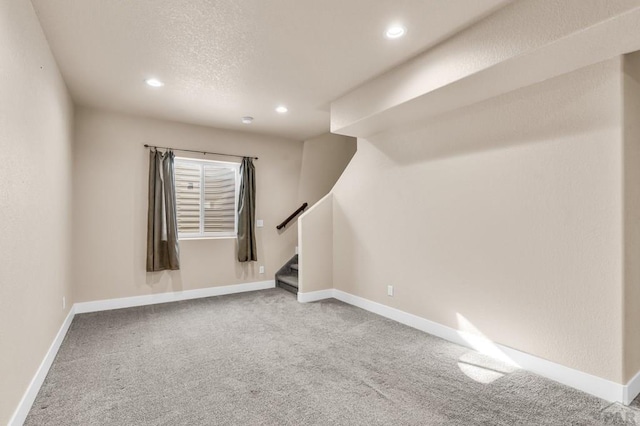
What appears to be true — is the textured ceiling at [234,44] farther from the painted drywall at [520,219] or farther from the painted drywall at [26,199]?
the painted drywall at [520,219]

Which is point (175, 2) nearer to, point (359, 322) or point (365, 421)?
point (365, 421)

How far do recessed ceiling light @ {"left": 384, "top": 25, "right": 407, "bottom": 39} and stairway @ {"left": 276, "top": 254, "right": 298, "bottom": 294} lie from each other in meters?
3.74

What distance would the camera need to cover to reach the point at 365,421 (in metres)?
1.97

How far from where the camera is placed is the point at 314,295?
4781 millimetres

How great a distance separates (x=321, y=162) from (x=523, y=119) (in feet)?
12.7

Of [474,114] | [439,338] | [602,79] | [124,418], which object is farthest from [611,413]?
[124,418]

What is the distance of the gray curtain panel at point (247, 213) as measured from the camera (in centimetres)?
526

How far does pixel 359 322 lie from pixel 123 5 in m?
3.66

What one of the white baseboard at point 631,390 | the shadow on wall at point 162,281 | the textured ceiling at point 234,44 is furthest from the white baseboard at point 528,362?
the shadow on wall at point 162,281

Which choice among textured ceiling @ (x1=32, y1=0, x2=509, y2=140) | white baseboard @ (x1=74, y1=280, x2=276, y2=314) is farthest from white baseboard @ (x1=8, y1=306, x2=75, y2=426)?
textured ceiling @ (x1=32, y1=0, x2=509, y2=140)

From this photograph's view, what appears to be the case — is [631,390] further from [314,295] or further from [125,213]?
[125,213]

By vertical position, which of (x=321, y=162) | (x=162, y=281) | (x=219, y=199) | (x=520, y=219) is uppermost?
(x=321, y=162)

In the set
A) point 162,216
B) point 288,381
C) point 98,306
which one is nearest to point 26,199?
point 288,381

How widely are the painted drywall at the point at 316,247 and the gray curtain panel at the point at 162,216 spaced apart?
1851mm
